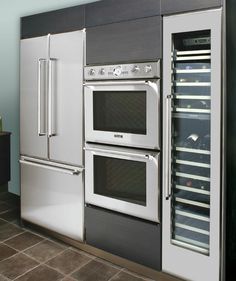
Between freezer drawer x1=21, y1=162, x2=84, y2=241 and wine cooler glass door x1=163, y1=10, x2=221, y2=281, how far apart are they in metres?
0.86

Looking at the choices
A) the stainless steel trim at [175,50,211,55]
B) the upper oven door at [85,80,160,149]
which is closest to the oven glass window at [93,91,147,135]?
the upper oven door at [85,80,160,149]

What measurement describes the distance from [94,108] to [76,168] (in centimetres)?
54

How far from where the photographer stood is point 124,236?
2697 millimetres

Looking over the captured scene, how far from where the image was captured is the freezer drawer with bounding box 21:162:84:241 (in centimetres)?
301

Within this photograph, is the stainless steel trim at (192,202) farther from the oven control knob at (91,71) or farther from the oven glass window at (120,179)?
the oven control knob at (91,71)

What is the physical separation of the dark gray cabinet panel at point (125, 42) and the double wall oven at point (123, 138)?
0.07m

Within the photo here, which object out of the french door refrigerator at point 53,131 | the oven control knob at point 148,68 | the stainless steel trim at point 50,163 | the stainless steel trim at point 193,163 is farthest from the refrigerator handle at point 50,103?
the stainless steel trim at point 193,163

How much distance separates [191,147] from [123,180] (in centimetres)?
59

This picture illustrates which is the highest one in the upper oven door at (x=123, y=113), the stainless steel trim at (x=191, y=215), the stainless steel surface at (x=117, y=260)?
the upper oven door at (x=123, y=113)

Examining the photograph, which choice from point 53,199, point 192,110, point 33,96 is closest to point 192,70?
point 192,110

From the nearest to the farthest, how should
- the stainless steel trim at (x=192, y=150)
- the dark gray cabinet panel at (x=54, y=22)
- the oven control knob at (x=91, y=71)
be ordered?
the stainless steel trim at (x=192, y=150), the oven control knob at (x=91, y=71), the dark gray cabinet panel at (x=54, y=22)

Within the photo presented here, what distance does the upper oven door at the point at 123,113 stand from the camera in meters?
2.45

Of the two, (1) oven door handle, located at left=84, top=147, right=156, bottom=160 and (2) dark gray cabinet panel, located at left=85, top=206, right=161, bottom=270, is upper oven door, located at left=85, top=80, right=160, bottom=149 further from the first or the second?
(2) dark gray cabinet panel, located at left=85, top=206, right=161, bottom=270

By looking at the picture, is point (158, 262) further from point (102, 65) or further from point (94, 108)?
point (102, 65)
